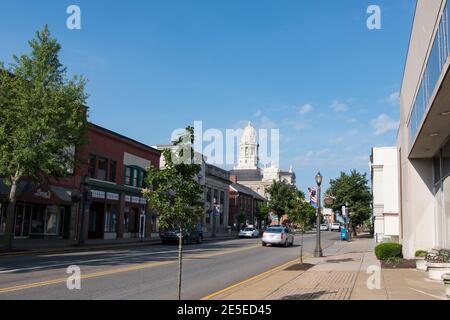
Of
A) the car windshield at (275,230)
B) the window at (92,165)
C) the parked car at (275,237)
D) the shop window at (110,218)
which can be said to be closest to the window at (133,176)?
the shop window at (110,218)

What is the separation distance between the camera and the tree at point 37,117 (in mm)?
22609

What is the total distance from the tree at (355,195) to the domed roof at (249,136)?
129 metres

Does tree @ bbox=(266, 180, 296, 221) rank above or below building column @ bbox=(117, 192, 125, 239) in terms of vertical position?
above

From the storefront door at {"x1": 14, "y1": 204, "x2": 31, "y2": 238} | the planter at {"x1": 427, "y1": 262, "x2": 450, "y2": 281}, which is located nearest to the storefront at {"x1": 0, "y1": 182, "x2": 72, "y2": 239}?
the storefront door at {"x1": 14, "y1": 204, "x2": 31, "y2": 238}

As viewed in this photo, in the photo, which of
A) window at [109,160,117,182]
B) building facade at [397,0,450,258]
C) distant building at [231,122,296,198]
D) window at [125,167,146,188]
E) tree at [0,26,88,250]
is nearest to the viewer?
building facade at [397,0,450,258]

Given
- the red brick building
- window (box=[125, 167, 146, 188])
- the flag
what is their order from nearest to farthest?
1. the flag
2. the red brick building
3. window (box=[125, 167, 146, 188])

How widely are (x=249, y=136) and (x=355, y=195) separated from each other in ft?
437

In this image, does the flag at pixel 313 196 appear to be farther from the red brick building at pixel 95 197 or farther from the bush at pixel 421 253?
the red brick building at pixel 95 197

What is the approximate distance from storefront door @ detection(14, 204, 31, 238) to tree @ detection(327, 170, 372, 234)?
40099 millimetres

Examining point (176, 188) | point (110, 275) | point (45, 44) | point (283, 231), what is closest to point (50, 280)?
point (110, 275)

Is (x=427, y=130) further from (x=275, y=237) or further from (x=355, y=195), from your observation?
(x=355, y=195)

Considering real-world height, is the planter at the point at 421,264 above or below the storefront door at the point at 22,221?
below

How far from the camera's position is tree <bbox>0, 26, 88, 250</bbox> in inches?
890

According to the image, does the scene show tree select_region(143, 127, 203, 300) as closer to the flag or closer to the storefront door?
the flag
